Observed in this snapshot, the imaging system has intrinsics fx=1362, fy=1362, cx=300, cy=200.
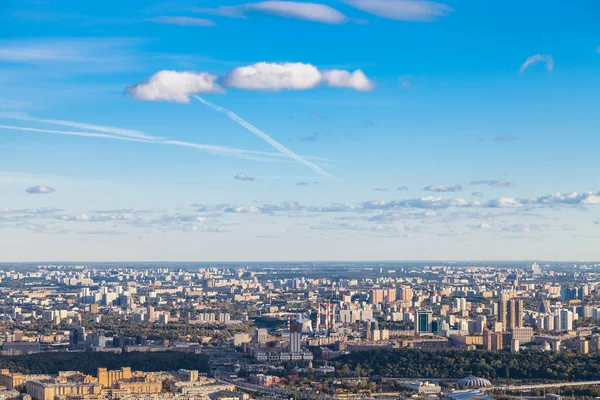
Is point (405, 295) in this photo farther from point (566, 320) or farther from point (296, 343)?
point (296, 343)

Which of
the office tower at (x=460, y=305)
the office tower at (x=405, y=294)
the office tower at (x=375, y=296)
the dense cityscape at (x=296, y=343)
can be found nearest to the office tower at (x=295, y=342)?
the dense cityscape at (x=296, y=343)

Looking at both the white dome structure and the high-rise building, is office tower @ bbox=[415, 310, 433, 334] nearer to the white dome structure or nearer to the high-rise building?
the white dome structure

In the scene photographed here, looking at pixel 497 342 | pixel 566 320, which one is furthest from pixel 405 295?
pixel 497 342

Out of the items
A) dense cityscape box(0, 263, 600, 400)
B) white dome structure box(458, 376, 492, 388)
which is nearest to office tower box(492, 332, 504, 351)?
dense cityscape box(0, 263, 600, 400)

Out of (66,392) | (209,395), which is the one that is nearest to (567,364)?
(209,395)

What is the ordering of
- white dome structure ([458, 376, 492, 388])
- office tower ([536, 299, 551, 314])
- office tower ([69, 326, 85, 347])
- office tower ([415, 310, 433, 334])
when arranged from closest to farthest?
white dome structure ([458, 376, 492, 388])
office tower ([69, 326, 85, 347])
office tower ([415, 310, 433, 334])
office tower ([536, 299, 551, 314])
